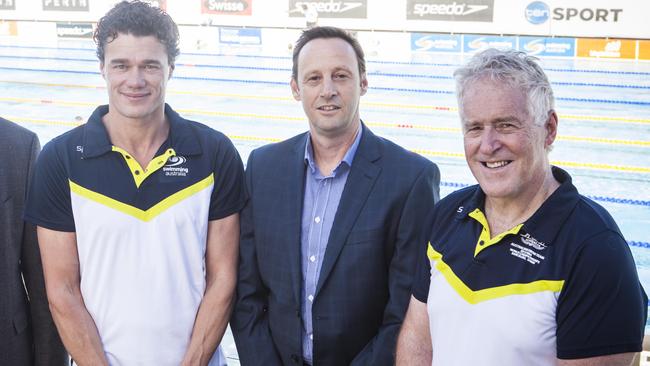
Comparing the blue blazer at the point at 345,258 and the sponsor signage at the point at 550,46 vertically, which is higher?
the sponsor signage at the point at 550,46

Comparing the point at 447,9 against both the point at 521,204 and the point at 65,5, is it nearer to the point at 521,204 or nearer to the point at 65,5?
the point at 65,5

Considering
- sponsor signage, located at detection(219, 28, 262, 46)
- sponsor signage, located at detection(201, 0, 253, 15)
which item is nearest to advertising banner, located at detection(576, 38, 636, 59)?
sponsor signage, located at detection(219, 28, 262, 46)

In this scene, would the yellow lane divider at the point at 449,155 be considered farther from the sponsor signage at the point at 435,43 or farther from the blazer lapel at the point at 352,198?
the sponsor signage at the point at 435,43

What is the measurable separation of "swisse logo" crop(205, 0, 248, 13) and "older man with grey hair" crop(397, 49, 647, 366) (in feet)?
55.3

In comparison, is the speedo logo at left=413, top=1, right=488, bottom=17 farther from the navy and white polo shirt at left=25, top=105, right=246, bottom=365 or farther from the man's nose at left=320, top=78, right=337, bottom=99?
the navy and white polo shirt at left=25, top=105, right=246, bottom=365

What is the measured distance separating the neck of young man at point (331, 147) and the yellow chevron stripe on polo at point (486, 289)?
1.67ft

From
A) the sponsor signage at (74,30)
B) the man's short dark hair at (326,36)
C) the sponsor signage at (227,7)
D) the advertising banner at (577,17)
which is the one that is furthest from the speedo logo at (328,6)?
the man's short dark hair at (326,36)

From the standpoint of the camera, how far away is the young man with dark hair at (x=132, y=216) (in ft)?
7.14

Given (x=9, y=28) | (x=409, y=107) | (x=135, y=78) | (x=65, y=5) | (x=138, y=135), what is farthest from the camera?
(x=65, y=5)

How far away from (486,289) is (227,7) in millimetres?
17272

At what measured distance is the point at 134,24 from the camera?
2.16 m

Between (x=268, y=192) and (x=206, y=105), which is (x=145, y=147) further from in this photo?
(x=206, y=105)

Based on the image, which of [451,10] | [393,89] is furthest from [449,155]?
[451,10]

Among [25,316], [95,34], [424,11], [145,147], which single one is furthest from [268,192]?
[424,11]
